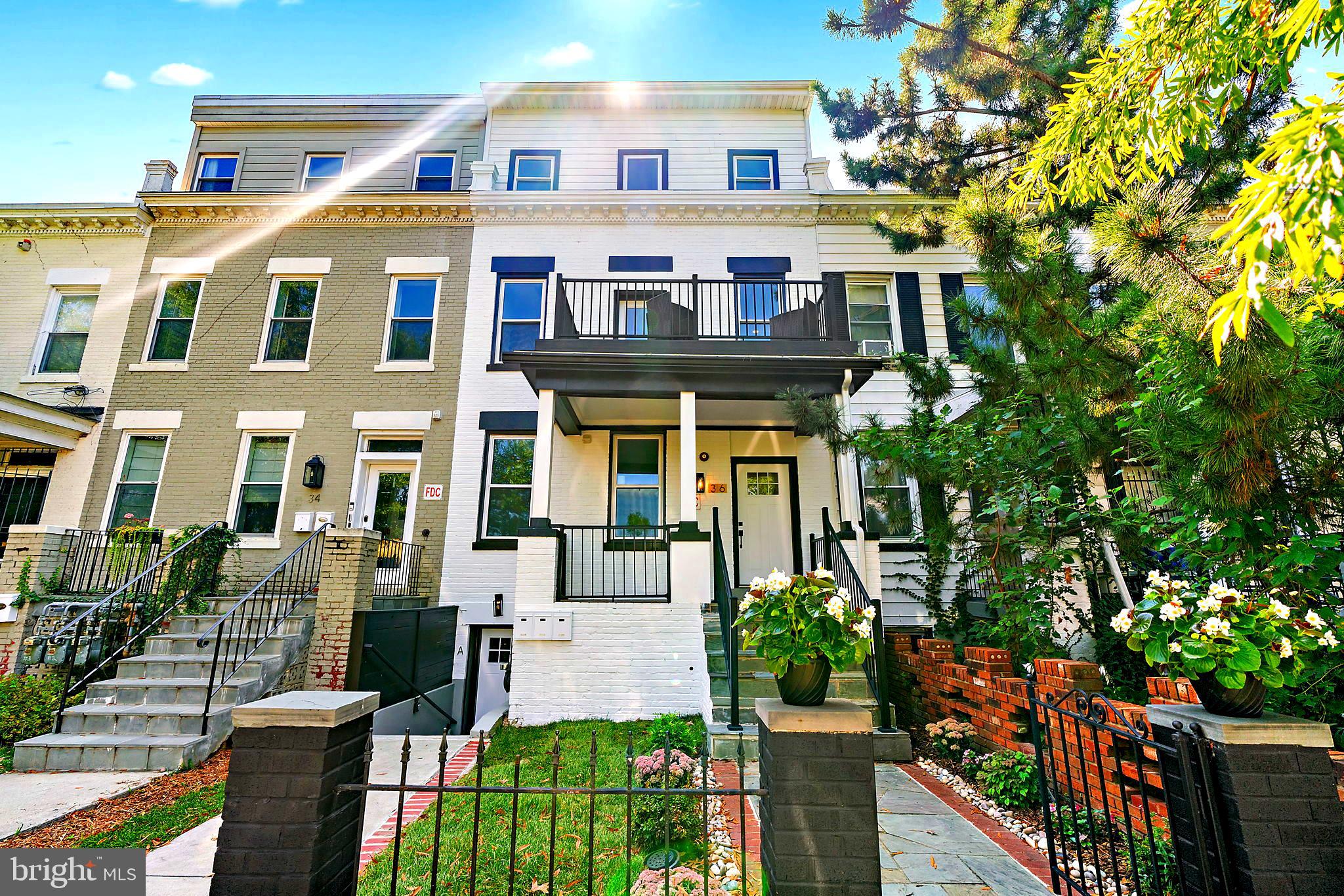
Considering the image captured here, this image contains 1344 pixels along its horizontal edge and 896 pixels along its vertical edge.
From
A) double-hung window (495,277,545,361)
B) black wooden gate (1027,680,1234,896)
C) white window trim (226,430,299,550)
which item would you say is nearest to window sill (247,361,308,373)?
white window trim (226,430,299,550)

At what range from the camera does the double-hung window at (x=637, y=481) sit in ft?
30.6

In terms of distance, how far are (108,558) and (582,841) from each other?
8722mm

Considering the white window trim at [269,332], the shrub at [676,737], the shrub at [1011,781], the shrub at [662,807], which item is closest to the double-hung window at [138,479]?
the white window trim at [269,332]

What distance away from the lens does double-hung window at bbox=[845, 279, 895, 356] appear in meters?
10.4

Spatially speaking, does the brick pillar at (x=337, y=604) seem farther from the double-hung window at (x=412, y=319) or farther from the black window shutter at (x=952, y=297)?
the black window shutter at (x=952, y=297)

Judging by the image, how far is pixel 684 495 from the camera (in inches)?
287

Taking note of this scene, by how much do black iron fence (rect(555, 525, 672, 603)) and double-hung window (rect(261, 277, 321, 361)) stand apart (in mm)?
6125

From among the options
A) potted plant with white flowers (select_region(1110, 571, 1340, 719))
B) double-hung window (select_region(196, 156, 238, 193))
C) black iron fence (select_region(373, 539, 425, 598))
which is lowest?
potted plant with white flowers (select_region(1110, 571, 1340, 719))

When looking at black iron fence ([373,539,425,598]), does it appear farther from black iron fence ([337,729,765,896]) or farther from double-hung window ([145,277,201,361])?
double-hung window ([145,277,201,361])

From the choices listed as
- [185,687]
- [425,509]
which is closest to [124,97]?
[425,509]

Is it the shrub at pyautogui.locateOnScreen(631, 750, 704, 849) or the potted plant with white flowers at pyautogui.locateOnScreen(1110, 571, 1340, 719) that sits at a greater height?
the potted plant with white flowers at pyautogui.locateOnScreen(1110, 571, 1340, 719)

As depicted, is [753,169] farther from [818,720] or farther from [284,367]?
[818,720]

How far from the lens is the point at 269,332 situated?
10281mm

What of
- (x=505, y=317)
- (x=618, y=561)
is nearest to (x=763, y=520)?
(x=618, y=561)
